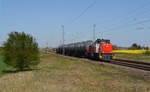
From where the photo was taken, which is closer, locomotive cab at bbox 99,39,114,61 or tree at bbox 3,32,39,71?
tree at bbox 3,32,39,71

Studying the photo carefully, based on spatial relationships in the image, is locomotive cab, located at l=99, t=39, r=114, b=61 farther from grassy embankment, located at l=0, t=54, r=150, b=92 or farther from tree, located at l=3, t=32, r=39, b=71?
grassy embankment, located at l=0, t=54, r=150, b=92

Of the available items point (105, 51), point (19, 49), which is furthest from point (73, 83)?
point (105, 51)

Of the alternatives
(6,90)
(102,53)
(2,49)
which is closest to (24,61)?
(2,49)

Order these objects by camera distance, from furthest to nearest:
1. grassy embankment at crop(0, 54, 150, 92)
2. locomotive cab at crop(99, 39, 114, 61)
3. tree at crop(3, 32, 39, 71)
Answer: locomotive cab at crop(99, 39, 114, 61) < tree at crop(3, 32, 39, 71) < grassy embankment at crop(0, 54, 150, 92)

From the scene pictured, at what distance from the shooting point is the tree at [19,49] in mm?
18344

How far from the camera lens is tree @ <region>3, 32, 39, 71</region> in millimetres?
18344

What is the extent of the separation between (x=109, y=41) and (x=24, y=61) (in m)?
17.4

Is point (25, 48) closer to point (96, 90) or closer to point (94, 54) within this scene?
point (96, 90)

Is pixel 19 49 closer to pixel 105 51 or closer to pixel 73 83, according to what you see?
pixel 73 83

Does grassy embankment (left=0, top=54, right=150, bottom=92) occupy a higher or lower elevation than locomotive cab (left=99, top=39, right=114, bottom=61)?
lower

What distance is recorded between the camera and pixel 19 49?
18.6m

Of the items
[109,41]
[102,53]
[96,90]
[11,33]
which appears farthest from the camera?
[109,41]

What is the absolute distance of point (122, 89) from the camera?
10.5m

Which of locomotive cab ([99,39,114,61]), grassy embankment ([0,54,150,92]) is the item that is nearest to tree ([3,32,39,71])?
grassy embankment ([0,54,150,92])
